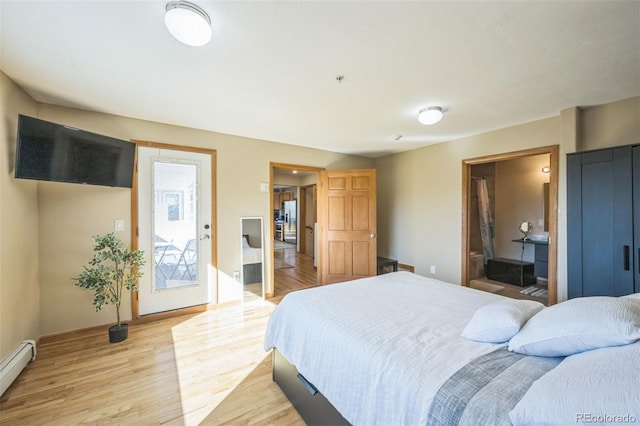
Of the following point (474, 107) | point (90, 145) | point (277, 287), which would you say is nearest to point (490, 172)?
point (474, 107)

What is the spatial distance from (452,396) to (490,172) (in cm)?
562

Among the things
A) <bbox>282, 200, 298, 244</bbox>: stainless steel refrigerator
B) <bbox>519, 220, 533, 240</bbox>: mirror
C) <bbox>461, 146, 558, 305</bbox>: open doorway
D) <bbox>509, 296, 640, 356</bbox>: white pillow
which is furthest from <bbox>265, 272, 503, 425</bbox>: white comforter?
<bbox>282, 200, 298, 244</bbox>: stainless steel refrigerator

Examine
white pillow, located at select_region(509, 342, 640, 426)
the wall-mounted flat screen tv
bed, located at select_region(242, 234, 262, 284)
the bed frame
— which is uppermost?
the wall-mounted flat screen tv

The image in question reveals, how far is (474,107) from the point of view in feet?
9.18

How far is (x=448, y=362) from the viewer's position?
111cm

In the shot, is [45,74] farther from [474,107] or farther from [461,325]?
[474,107]

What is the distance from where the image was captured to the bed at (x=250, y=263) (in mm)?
3866

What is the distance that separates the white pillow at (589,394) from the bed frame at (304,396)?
0.89m

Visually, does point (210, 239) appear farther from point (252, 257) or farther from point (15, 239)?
point (15, 239)

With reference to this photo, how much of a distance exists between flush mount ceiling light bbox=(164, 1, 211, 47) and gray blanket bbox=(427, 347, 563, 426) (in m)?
2.05

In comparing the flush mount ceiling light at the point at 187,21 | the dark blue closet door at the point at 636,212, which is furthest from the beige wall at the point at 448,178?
the flush mount ceiling light at the point at 187,21

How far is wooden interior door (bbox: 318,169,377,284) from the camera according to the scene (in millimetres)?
4504

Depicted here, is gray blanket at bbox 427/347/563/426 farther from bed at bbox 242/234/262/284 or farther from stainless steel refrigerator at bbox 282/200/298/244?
stainless steel refrigerator at bbox 282/200/298/244

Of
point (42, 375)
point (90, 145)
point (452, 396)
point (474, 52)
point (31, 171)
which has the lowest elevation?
point (42, 375)
